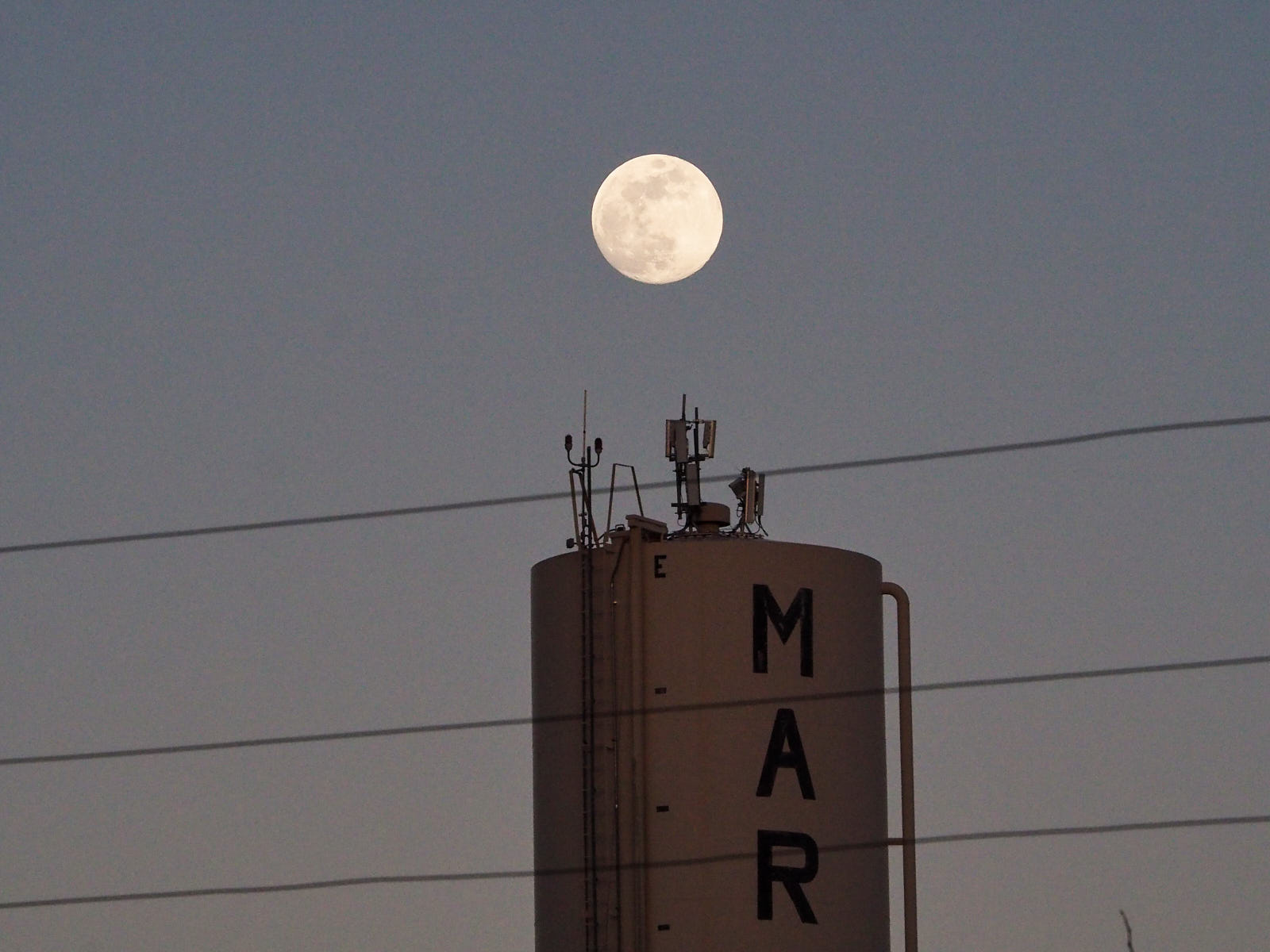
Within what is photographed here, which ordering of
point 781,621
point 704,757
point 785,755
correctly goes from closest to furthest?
point 704,757 < point 785,755 < point 781,621

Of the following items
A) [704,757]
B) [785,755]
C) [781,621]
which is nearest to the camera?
[704,757]

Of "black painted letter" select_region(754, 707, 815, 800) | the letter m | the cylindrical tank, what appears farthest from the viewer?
the letter m

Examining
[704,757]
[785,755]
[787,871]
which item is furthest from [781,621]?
[787,871]

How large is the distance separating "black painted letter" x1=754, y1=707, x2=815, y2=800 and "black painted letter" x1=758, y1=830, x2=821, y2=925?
53 centimetres

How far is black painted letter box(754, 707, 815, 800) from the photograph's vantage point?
102 feet

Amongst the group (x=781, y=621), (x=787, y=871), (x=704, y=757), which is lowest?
(x=787, y=871)

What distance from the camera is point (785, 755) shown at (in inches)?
1225

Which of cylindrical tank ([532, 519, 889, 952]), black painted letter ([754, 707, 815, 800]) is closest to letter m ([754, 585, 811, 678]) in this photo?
cylindrical tank ([532, 519, 889, 952])

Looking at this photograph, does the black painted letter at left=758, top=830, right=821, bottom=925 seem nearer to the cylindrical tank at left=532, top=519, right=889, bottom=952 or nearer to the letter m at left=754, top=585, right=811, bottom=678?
the cylindrical tank at left=532, top=519, right=889, bottom=952

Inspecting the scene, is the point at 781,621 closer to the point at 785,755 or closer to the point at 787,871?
the point at 785,755

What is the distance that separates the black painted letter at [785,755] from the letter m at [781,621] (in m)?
0.67

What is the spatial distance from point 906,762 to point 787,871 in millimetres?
4029

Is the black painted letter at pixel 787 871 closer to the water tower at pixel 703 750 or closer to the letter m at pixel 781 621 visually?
the water tower at pixel 703 750

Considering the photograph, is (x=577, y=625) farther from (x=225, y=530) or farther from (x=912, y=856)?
(x=225, y=530)
